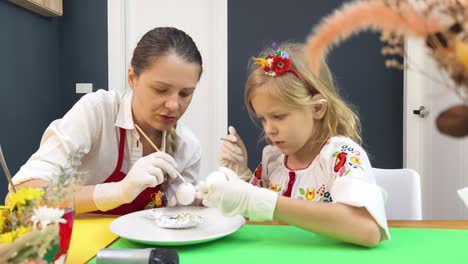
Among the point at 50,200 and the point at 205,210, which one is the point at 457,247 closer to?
the point at 205,210

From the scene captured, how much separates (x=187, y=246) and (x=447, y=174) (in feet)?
6.35

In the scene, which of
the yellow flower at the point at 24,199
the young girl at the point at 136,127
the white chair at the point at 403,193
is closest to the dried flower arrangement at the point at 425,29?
the yellow flower at the point at 24,199

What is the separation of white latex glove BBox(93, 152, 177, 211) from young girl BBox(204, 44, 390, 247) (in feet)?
0.49

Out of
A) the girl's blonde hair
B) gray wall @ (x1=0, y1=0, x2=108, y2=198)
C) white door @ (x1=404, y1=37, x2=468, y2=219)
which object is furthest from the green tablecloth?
gray wall @ (x1=0, y1=0, x2=108, y2=198)

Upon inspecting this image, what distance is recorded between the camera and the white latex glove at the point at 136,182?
3.55 feet

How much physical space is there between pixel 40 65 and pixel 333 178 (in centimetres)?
251

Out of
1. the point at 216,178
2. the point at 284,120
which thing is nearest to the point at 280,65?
the point at 284,120

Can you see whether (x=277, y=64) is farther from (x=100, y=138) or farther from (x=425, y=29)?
(x=425, y=29)

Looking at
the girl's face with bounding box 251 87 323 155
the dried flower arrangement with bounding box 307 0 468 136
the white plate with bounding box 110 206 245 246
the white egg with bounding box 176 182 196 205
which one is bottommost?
the white plate with bounding box 110 206 245 246

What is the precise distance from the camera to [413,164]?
2.89 meters

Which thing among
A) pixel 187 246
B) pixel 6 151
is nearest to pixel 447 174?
pixel 187 246

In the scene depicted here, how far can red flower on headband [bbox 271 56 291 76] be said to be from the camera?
1247mm

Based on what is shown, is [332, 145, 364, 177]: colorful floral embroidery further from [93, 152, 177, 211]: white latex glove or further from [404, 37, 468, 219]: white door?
[404, 37, 468, 219]: white door

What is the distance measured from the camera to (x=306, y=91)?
4.12 ft
